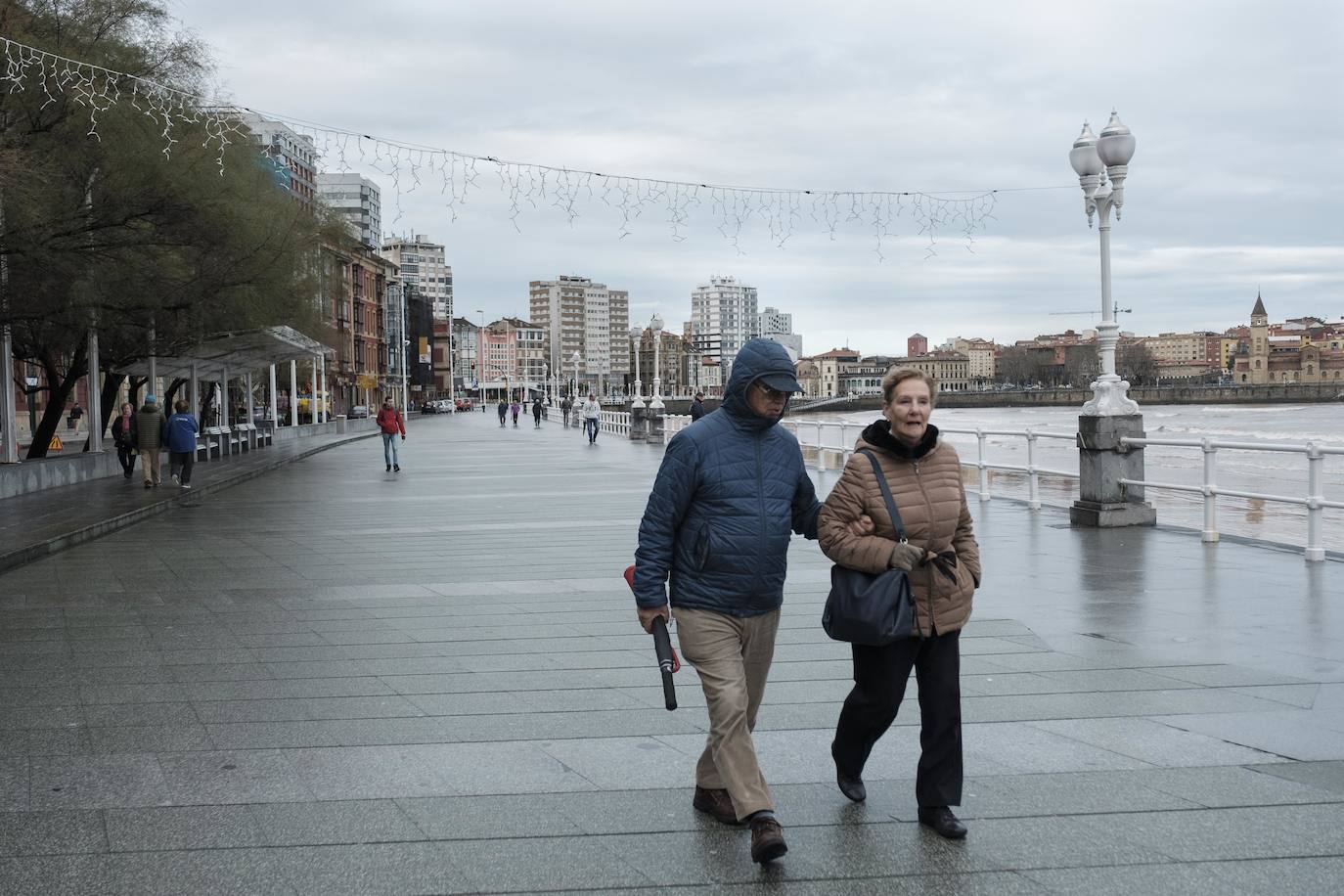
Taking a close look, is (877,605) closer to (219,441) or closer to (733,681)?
(733,681)

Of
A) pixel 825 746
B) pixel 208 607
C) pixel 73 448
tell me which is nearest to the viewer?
pixel 825 746

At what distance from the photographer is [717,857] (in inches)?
158

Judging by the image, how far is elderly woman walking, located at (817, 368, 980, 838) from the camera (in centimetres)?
412

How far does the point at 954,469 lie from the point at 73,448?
39320 mm

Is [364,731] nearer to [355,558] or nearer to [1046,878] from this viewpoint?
[1046,878]

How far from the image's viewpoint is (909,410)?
4113mm

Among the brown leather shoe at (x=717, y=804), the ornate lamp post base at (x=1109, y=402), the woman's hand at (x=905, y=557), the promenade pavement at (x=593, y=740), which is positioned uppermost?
the ornate lamp post base at (x=1109, y=402)

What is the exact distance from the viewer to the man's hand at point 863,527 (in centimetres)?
412

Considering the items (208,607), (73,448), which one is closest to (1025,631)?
(208,607)

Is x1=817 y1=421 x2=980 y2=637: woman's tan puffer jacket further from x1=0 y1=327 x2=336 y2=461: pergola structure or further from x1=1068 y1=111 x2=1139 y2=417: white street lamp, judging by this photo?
x1=0 y1=327 x2=336 y2=461: pergola structure

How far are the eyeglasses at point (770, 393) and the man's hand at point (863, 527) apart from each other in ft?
1.52

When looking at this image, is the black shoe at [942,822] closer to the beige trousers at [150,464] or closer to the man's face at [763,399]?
the man's face at [763,399]

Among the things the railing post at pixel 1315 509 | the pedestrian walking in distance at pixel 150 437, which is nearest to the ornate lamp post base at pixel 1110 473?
the railing post at pixel 1315 509

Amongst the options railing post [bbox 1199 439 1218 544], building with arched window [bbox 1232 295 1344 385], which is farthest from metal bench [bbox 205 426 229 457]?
building with arched window [bbox 1232 295 1344 385]
